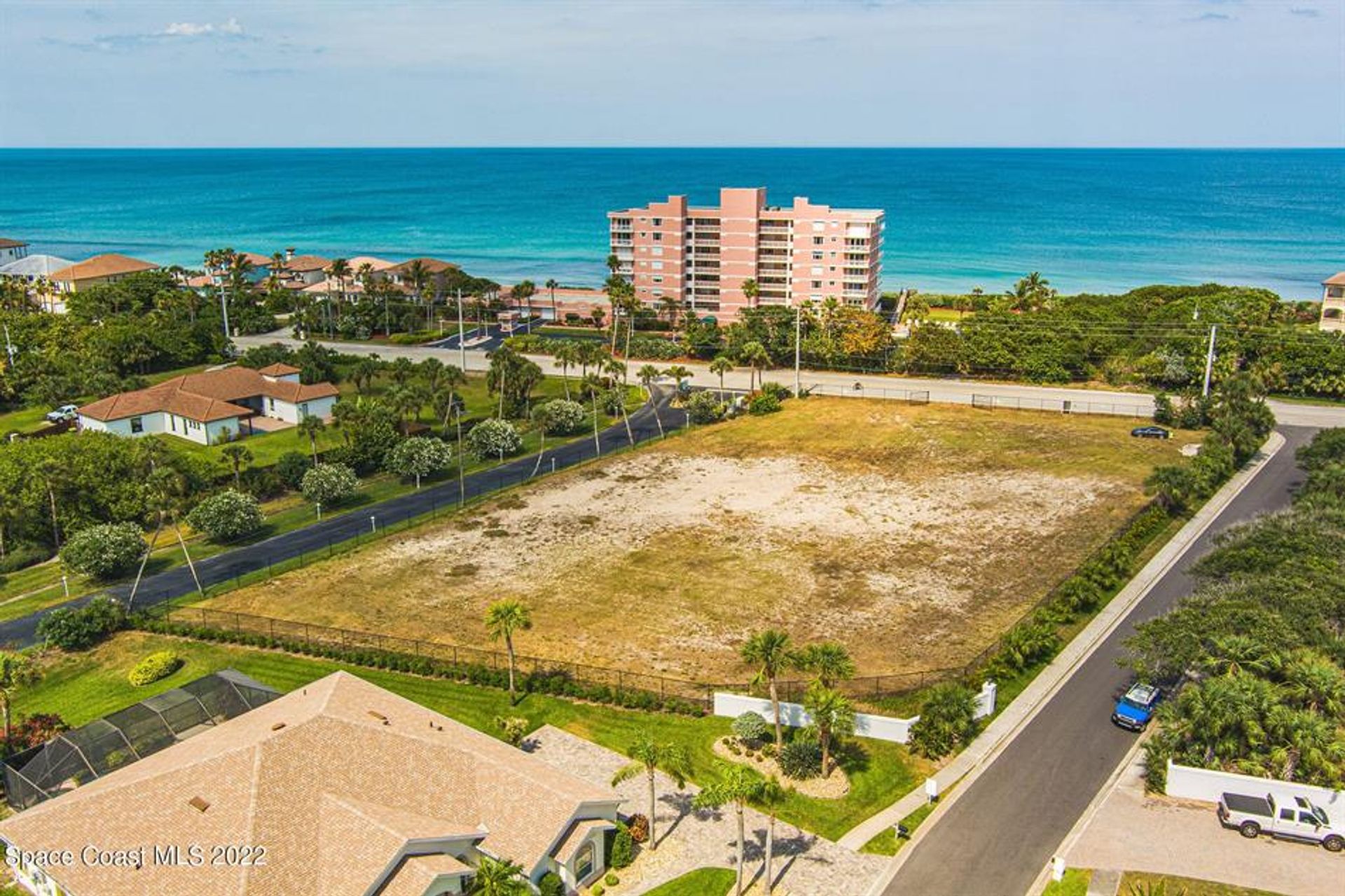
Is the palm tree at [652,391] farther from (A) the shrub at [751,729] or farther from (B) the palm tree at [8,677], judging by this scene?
(B) the palm tree at [8,677]

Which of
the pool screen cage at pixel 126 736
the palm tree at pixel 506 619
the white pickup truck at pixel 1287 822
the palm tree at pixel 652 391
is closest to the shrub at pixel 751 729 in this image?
the palm tree at pixel 506 619

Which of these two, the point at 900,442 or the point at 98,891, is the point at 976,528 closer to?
the point at 900,442

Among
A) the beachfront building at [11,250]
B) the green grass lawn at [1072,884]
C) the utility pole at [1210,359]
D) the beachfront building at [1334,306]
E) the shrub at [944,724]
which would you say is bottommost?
the green grass lawn at [1072,884]

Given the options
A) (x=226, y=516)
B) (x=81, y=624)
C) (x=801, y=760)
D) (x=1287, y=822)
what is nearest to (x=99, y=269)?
(x=226, y=516)

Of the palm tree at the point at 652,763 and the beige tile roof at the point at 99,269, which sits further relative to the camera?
the beige tile roof at the point at 99,269

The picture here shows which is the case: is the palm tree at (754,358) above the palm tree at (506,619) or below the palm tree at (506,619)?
above

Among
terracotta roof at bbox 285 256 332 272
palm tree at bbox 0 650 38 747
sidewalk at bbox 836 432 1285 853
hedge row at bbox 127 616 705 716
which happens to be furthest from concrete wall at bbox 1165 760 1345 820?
terracotta roof at bbox 285 256 332 272
